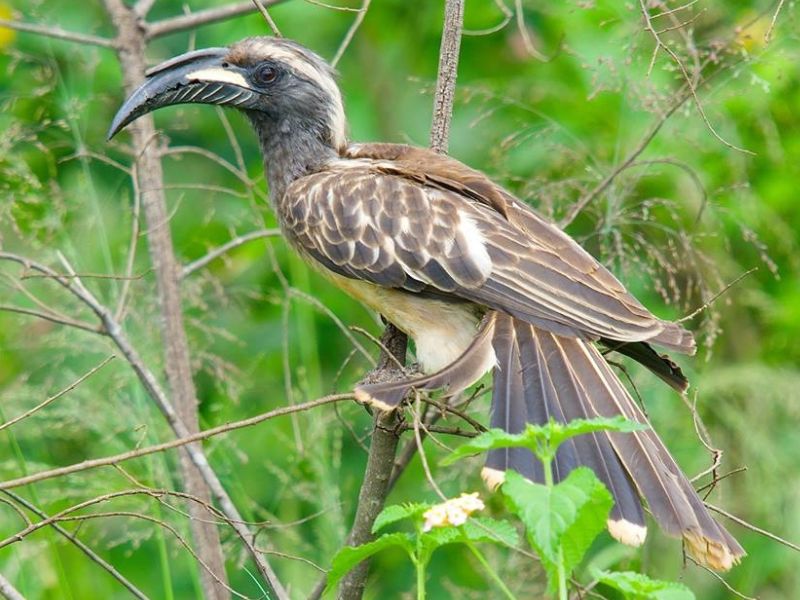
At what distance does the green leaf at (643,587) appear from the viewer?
1699 mm

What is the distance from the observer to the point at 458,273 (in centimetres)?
316

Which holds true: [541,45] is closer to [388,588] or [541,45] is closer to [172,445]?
[388,588]

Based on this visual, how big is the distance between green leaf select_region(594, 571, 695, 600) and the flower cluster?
0.19 meters

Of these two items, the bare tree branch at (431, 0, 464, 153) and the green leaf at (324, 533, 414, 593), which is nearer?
the green leaf at (324, 533, 414, 593)

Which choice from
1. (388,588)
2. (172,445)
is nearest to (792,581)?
(388,588)

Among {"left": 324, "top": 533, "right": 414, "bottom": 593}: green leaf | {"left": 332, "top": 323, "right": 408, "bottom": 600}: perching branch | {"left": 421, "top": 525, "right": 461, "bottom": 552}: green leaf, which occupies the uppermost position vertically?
{"left": 421, "top": 525, "right": 461, "bottom": 552}: green leaf

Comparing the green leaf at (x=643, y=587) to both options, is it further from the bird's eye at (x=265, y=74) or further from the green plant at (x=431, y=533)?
the bird's eye at (x=265, y=74)

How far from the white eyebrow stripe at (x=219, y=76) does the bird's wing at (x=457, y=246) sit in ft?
1.26

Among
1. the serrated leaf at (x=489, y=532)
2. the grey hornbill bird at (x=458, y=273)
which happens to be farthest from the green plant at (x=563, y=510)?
the grey hornbill bird at (x=458, y=273)

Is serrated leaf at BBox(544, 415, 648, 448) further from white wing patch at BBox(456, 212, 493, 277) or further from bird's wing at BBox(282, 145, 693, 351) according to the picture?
white wing patch at BBox(456, 212, 493, 277)

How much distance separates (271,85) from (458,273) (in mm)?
947

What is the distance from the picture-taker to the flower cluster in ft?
5.67

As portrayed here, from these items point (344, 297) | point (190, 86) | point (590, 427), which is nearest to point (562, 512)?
point (590, 427)

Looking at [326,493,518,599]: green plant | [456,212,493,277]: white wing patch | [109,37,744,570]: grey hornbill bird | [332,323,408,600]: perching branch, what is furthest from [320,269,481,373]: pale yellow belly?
[326,493,518,599]: green plant
